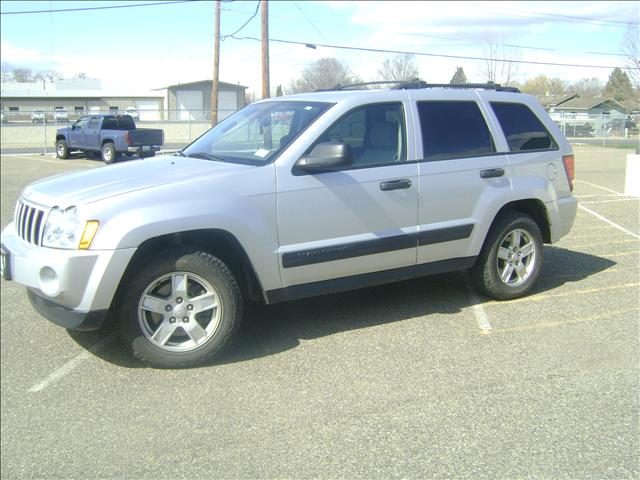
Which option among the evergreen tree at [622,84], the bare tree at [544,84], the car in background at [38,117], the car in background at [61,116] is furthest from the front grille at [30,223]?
the bare tree at [544,84]

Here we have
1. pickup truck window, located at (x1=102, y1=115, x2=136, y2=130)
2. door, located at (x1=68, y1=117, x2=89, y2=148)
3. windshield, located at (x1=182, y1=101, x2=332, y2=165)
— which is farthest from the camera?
door, located at (x1=68, y1=117, x2=89, y2=148)

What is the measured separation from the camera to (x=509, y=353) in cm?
445

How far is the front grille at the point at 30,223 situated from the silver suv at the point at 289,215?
1cm

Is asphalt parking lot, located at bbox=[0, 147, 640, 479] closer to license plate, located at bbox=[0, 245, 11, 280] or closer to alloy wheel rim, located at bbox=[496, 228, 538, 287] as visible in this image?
alloy wheel rim, located at bbox=[496, 228, 538, 287]

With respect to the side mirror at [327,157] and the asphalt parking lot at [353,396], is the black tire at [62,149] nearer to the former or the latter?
the asphalt parking lot at [353,396]

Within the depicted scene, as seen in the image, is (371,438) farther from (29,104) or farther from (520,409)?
(29,104)

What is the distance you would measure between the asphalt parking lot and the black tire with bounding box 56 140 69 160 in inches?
811

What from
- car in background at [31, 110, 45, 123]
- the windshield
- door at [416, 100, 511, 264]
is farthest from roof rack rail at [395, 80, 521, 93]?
car in background at [31, 110, 45, 123]

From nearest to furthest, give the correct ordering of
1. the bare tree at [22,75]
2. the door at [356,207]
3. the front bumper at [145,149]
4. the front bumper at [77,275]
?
the front bumper at [77,275] → the door at [356,207] → the front bumper at [145,149] → the bare tree at [22,75]

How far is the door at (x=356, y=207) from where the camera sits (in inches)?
174

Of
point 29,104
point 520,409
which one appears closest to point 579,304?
point 520,409

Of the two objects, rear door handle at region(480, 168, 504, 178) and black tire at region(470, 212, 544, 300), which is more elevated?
rear door handle at region(480, 168, 504, 178)

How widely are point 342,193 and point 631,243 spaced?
530cm

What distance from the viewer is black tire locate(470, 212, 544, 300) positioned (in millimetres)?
5508
